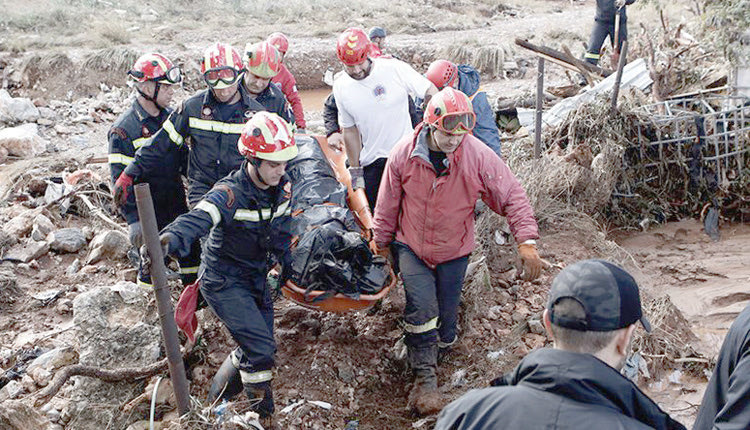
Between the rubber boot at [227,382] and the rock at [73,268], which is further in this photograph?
the rock at [73,268]

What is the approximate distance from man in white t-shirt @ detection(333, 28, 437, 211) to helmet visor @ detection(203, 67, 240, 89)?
1.09 m

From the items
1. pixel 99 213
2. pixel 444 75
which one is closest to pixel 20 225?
pixel 99 213

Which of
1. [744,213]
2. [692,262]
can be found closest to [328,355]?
[692,262]

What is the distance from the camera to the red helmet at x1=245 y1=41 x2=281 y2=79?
4.78m

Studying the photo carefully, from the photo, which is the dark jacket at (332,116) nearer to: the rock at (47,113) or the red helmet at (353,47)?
the red helmet at (353,47)

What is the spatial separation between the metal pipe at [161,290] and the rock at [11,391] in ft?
4.40

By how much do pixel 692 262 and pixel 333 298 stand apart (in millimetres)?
4106

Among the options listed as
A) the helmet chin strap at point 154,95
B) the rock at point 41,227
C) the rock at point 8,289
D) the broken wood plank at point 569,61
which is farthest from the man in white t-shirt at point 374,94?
the broken wood plank at point 569,61

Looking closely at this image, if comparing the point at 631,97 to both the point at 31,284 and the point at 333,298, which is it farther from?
the point at 31,284

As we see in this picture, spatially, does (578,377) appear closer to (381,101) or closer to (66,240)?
(381,101)

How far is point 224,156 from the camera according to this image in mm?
4301

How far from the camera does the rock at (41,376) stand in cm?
407

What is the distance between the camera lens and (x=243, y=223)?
11.6 feet

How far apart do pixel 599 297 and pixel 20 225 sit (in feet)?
18.9
